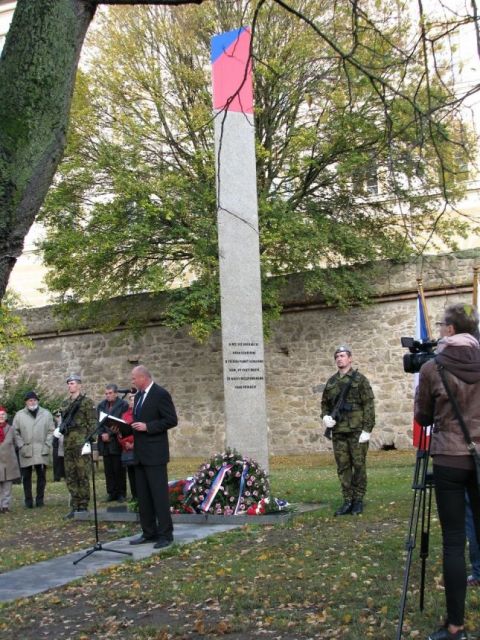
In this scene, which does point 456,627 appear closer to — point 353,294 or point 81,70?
point 353,294

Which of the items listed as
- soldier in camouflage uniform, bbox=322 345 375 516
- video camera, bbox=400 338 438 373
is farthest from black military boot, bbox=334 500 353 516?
video camera, bbox=400 338 438 373

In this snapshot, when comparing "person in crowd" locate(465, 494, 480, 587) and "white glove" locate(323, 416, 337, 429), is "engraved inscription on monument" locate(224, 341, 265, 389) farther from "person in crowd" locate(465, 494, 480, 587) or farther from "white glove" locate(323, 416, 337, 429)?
"person in crowd" locate(465, 494, 480, 587)

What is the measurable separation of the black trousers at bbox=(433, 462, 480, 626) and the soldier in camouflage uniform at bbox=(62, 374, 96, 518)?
7.66 m

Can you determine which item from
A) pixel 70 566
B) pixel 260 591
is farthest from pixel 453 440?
pixel 70 566

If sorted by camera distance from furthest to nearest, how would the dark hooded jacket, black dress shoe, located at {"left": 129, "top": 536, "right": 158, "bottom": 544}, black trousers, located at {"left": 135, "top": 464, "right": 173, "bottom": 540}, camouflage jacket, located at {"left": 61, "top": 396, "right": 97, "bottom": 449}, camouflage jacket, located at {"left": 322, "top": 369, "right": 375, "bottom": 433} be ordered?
camouflage jacket, located at {"left": 61, "top": 396, "right": 97, "bottom": 449}, camouflage jacket, located at {"left": 322, "top": 369, "right": 375, "bottom": 433}, black dress shoe, located at {"left": 129, "top": 536, "right": 158, "bottom": 544}, black trousers, located at {"left": 135, "top": 464, "right": 173, "bottom": 540}, the dark hooded jacket

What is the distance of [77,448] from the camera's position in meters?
11.8

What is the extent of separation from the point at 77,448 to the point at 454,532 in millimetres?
8004

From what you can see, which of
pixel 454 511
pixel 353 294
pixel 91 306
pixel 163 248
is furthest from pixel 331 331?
pixel 454 511

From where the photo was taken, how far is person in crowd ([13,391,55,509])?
13766 mm

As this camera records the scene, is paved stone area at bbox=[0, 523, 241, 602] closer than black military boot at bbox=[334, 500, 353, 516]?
Yes

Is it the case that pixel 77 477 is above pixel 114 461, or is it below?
below

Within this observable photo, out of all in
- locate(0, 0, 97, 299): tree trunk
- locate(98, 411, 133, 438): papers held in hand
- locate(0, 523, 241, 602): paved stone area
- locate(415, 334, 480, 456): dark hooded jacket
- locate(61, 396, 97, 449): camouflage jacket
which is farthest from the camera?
locate(61, 396, 97, 449): camouflage jacket

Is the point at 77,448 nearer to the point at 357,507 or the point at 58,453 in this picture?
the point at 58,453

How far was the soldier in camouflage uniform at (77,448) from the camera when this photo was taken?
38.5 feet
